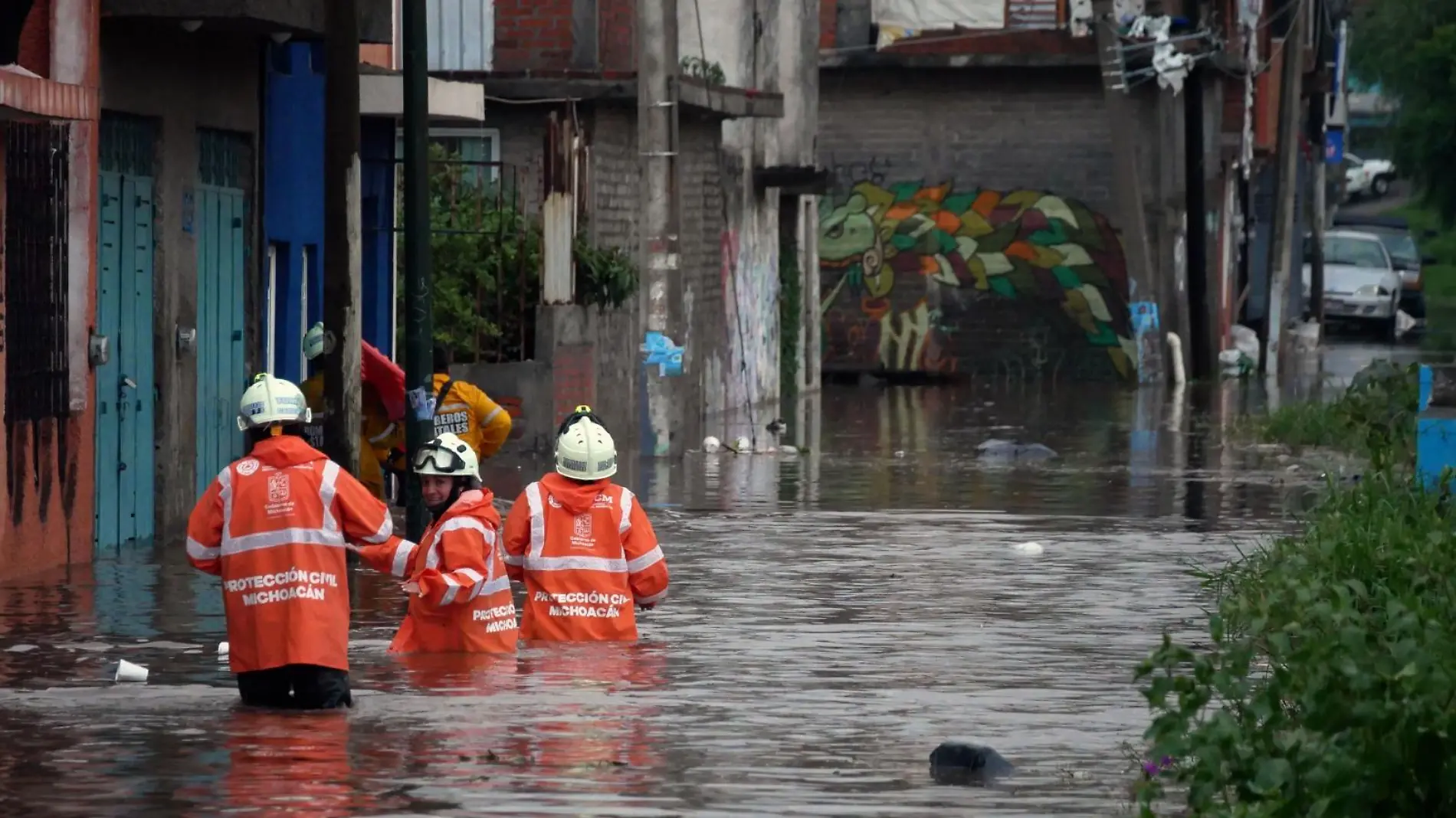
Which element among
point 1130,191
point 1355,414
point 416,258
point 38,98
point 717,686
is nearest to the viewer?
point 717,686

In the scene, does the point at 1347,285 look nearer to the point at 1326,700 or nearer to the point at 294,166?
the point at 294,166

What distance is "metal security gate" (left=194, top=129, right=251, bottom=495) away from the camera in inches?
712

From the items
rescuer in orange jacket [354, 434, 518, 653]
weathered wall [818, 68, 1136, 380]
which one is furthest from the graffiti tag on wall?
weathered wall [818, 68, 1136, 380]

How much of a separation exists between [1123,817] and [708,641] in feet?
15.5

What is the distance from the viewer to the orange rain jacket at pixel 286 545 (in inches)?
385

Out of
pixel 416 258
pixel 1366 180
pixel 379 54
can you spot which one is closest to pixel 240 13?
pixel 416 258

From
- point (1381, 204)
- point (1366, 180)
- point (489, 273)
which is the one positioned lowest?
point (489, 273)

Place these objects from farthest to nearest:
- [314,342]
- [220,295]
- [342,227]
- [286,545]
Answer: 1. [220,295]
2. [314,342]
3. [342,227]
4. [286,545]

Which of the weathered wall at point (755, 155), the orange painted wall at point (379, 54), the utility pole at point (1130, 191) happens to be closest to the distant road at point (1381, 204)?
the utility pole at point (1130, 191)

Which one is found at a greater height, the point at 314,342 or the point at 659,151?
the point at 659,151

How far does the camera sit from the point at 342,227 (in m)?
15.2

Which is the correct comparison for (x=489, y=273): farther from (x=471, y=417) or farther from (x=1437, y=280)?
(x=1437, y=280)

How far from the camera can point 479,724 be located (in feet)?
31.6

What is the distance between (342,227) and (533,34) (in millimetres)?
11626
